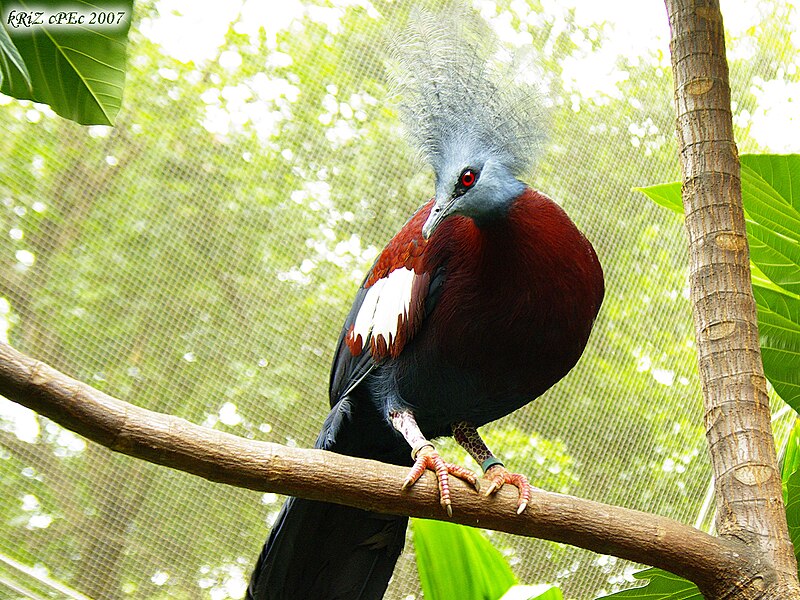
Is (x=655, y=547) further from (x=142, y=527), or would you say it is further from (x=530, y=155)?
(x=142, y=527)

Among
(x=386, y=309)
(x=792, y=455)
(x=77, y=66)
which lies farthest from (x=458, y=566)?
(x=77, y=66)

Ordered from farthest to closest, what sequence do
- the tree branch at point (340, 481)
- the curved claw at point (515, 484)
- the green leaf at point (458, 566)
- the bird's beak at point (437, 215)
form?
the green leaf at point (458, 566), the bird's beak at point (437, 215), the curved claw at point (515, 484), the tree branch at point (340, 481)

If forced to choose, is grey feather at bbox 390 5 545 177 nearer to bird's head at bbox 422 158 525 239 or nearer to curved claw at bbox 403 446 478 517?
bird's head at bbox 422 158 525 239

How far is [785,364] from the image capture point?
151 cm

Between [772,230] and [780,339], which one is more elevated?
[772,230]

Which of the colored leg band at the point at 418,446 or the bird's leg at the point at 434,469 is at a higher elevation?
the colored leg band at the point at 418,446

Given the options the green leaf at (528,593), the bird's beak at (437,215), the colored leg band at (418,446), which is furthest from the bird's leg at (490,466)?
the bird's beak at (437,215)

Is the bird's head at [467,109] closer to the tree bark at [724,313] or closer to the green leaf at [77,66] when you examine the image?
the tree bark at [724,313]

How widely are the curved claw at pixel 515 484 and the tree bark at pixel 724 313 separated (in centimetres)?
31

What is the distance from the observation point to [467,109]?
1333 mm

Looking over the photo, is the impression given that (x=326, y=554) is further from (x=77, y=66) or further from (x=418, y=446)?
(x=77, y=66)

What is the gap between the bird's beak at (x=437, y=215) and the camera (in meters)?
1.26

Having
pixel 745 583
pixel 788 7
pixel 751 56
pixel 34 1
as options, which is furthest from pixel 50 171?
pixel 788 7

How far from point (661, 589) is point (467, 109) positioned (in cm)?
92
